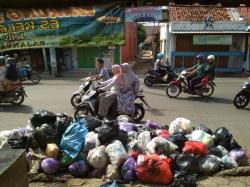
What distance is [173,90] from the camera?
12.5m

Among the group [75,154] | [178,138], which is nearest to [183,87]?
[178,138]

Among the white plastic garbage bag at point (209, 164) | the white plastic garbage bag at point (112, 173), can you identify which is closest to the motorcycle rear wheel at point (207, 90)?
the white plastic garbage bag at point (209, 164)

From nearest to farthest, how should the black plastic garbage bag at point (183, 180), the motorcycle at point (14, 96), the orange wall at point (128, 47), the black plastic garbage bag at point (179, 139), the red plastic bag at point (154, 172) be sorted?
the black plastic garbage bag at point (183, 180)
the red plastic bag at point (154, 172)
the black plastic garbage bag at point (179, 139)
the motorcycle at point (14, 96)
the orange wall at point (128, 47)

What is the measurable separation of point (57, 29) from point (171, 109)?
37.0 ft

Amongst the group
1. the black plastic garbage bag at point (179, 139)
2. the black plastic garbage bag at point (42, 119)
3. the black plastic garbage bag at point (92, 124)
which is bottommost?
the black plastic garbage bag at point (179, 139)

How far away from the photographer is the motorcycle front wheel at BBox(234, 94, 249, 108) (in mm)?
10898

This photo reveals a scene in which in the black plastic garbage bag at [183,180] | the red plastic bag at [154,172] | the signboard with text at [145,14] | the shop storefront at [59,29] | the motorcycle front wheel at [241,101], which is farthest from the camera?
the signboard with text at [145,14]

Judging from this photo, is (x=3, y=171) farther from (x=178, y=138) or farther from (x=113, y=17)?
(x=113, y=17)

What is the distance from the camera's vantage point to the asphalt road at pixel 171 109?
8938 mm

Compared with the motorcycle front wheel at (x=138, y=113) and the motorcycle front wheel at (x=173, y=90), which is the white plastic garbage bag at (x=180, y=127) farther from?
the motorcycle front wheel at (x=173, y=90)

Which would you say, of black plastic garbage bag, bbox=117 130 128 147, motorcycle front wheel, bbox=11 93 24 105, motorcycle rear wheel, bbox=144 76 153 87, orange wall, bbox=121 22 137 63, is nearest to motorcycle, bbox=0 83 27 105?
motorcycle front wheel, bbox=11 93 24 105

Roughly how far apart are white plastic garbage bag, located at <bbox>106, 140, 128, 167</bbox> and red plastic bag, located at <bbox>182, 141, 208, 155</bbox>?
40.2 inches

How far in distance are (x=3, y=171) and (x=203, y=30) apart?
1930 cm

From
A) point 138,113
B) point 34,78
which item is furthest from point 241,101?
point 34,78
